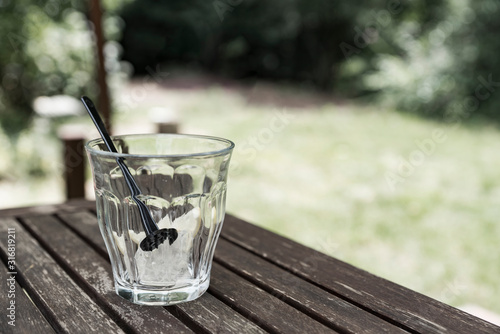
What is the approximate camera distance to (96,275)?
86 cm

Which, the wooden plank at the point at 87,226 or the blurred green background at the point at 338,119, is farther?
the blurred green background at the point at 338,119

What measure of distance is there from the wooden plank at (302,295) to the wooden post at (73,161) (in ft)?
5.20

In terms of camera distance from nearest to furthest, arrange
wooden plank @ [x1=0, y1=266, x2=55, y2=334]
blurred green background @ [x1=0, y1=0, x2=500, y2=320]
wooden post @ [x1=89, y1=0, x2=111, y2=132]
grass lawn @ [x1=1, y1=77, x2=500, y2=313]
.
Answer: wooden plank @ [x1=0, y1=266, x2=55, y2=334] → wooden post @ [x1=89, y1=0, x2=111, y2=132] → grass lawn @ [x1=1, y1=77, x2=500, y2=313] → blurred green background @ [x1=0, y1=0, x2=500, y2=320]

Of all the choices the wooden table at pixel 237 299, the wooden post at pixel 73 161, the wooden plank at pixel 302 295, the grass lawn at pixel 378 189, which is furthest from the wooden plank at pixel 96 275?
the grass lawn at pixel 378 189

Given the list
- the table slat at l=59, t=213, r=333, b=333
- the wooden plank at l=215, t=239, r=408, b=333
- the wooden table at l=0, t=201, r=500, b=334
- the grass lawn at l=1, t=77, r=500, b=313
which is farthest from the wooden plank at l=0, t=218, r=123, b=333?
the grass lawn at l=1, t=77, r=500, b=313

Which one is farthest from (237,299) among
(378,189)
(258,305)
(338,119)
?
(338,119)

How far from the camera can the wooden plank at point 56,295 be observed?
69cm

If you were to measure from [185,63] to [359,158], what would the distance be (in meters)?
6.83

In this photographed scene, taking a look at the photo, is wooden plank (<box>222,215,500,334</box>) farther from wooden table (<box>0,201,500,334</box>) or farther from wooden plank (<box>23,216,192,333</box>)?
wooden plank (<box>23,216,192,333</box>)

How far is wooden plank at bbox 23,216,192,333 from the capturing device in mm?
700

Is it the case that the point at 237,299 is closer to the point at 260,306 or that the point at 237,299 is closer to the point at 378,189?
the point at 260,306

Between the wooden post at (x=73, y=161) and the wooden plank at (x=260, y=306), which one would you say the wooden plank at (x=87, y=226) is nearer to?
the wooden plank at (x=260, y=306)

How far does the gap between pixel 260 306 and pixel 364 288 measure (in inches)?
7.2

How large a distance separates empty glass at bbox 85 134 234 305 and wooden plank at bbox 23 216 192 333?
3cm
